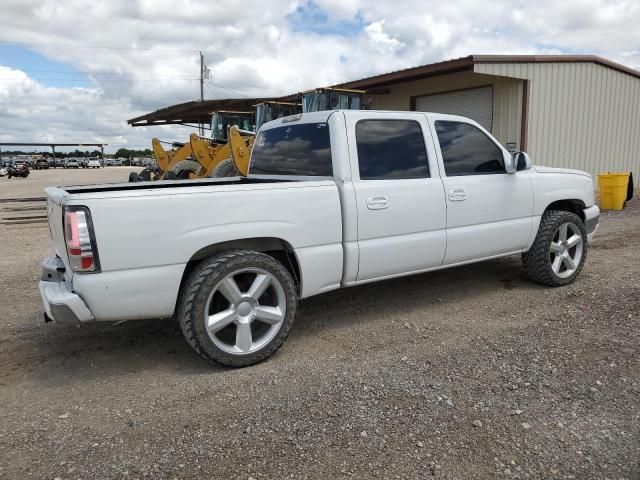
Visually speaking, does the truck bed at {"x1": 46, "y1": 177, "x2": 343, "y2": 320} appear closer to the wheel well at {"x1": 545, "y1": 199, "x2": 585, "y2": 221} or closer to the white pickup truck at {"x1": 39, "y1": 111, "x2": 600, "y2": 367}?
the white pickup truck at {"x1": 39, "y1": 111, "x2": 600, "y2": 367}

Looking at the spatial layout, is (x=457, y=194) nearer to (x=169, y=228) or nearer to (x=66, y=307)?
(x=169, y=228)

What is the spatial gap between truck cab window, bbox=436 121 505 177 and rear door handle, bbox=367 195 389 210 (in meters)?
0.83

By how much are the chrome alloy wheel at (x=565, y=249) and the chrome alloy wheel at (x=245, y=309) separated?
3223 millimetres

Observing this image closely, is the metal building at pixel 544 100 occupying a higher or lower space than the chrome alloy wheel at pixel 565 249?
higher

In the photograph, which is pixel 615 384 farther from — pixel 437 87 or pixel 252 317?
pixel 437 87

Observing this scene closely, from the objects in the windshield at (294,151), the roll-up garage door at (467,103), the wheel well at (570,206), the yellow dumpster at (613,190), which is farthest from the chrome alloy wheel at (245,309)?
the roll-up garage door at (467,103)

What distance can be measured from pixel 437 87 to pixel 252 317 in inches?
500

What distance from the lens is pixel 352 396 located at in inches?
128

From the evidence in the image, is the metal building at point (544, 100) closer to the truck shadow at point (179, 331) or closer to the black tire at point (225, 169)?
the black tire at point (225, 169)

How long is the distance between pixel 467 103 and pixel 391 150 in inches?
425

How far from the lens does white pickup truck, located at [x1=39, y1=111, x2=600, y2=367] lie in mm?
3244

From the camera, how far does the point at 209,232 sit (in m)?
3.47

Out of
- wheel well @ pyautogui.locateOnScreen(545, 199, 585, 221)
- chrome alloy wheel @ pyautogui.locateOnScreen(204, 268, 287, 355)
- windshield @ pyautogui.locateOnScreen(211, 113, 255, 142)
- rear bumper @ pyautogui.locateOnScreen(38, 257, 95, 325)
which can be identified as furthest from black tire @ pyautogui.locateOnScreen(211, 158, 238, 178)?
rear bumper @ pyautogui.locateOnScreen(38, 257, 95, 325)

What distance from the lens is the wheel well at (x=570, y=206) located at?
564cm
